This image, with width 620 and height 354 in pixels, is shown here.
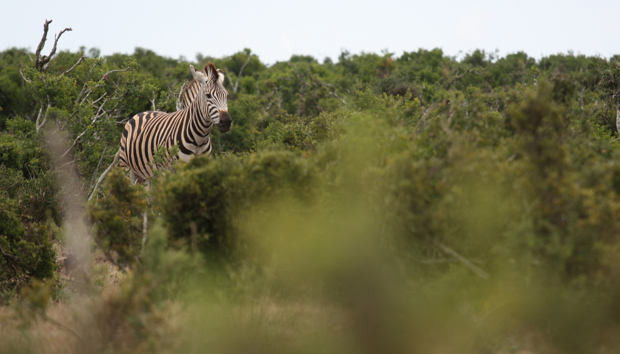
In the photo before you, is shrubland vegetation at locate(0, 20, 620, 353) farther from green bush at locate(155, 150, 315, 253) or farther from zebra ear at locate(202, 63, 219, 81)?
zebra ear at locate(202, 63, 219, 81)

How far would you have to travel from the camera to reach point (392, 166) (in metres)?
5.65

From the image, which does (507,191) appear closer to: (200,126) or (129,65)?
(200,126)

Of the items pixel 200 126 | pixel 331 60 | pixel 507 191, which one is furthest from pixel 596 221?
pixel 331 60

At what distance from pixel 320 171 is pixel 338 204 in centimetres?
51

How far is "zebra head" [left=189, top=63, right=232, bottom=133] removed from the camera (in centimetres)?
972

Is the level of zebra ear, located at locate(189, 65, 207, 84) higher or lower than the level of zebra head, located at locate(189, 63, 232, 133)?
higher

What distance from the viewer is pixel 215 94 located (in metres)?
10.0

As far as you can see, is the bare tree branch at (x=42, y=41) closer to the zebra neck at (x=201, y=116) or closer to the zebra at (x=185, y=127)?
the zebra at (x=185, y=127)

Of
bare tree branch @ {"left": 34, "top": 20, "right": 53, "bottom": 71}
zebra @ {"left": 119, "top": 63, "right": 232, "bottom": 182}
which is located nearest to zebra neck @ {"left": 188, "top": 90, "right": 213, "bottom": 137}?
zebra @ {"left": 119, "top": 63, "right": 232, "bottom": 182}

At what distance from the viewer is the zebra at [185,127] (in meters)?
9.98

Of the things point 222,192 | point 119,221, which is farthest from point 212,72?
point 222,192

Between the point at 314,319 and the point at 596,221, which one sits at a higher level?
the point at 596,221

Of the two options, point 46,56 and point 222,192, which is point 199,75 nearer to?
point 222,192

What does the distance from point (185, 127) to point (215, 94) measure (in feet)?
3.41
